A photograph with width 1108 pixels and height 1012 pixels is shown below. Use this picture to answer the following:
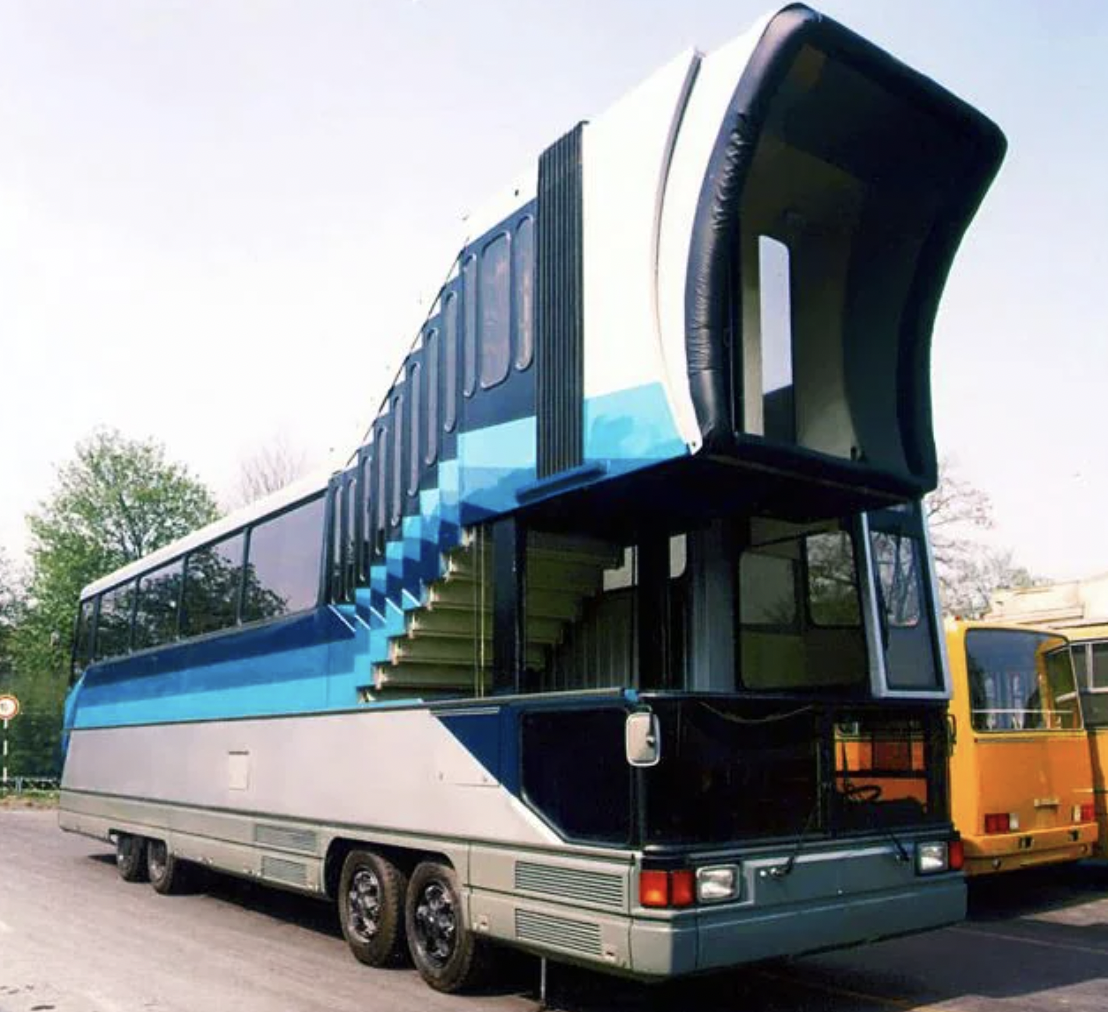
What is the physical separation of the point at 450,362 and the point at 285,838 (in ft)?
13.3

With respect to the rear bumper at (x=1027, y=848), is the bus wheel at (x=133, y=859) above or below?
below

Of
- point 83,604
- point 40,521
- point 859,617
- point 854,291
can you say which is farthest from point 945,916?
point 40,521

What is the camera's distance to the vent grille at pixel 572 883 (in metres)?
5.94

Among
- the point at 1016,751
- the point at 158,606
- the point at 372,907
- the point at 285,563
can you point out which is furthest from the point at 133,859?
the point at 1016,751

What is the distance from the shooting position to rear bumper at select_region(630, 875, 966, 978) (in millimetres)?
5715

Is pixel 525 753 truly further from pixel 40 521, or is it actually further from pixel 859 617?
pixel 40 521

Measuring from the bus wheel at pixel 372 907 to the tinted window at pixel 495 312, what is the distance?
10.9 feet

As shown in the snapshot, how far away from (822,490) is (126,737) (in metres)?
9.58

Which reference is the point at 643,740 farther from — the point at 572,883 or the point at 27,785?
the point at 27,785

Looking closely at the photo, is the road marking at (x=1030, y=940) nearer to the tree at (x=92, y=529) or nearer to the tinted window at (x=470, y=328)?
the tinted window at (x=470, y=328)

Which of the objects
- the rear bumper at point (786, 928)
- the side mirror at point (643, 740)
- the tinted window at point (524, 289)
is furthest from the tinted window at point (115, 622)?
the rear bumper at point (786, 928)

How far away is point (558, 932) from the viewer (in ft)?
20.5

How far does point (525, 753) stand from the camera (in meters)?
6.68

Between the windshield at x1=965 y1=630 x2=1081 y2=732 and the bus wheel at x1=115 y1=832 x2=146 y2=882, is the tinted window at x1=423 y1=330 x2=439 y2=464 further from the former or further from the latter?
the bus wheel at x1=115 y1=832 x2=146 y2=882
